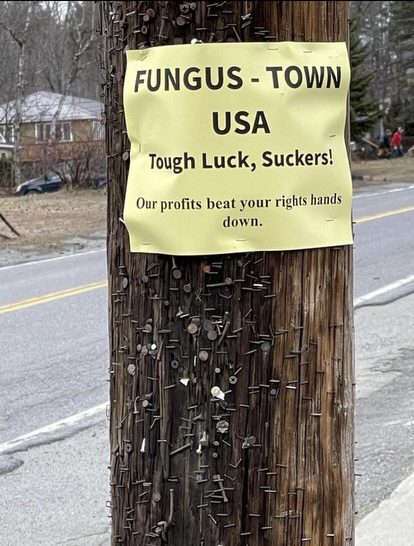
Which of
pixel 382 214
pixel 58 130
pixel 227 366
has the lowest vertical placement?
pixel 382 214

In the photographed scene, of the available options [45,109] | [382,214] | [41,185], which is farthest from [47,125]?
[382,214]

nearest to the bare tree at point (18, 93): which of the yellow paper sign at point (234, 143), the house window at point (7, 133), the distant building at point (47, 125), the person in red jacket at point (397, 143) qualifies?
the distant building at point (47, 125)

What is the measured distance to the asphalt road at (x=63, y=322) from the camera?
6477 millimetres

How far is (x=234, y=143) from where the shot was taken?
77.3 inches

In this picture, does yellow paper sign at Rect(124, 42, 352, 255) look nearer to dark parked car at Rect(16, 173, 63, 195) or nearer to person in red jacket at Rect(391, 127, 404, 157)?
dark parked car at Rect(16, 173, 63, 195)

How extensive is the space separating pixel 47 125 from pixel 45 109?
0.93 meters

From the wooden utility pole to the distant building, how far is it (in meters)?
28.0

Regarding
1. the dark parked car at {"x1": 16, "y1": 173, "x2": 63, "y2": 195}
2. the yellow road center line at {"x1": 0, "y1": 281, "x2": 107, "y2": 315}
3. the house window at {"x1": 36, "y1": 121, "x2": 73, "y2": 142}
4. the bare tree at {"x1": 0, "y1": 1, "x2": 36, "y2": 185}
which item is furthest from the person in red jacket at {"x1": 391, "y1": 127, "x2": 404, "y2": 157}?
the yellow road center line at {"x1": 0, "y1": 281, "x2": 107, "y2": 315}

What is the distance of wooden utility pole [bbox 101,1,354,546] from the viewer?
2.04 metres

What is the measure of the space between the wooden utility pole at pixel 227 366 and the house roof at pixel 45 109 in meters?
36.7

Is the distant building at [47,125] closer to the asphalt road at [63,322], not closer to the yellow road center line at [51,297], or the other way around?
the asphalt road at [63,322]

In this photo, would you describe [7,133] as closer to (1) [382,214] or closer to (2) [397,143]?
(2) [397,143]

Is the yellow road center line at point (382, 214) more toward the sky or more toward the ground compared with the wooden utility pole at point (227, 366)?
more toward the ground

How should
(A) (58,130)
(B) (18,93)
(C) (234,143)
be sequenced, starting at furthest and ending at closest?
(A) (58,130) → (B) (18,93) → (C) (234,143)
